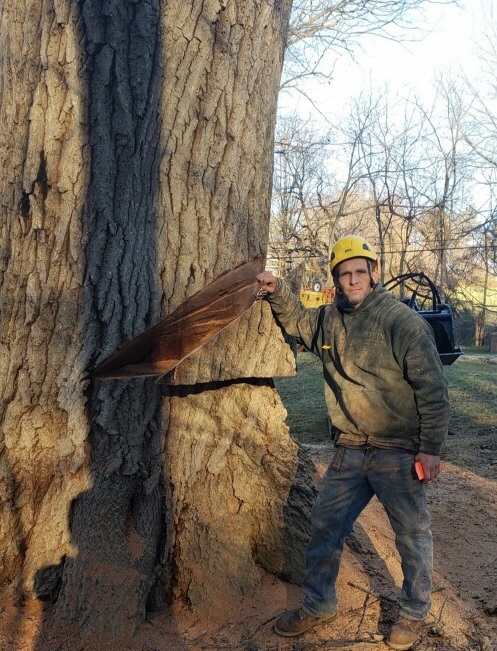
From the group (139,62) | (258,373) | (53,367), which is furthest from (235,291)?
(139,62)

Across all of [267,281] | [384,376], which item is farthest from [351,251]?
[384,376]

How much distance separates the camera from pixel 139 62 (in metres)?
2.83

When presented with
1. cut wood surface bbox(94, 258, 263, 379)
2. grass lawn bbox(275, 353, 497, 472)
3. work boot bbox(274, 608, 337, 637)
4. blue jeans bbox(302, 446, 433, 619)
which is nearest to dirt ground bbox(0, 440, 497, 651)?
work boot bbox(274, 608, 337, 637)

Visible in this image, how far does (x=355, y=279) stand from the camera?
9.70 ft

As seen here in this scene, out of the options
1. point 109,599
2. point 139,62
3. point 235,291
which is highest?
point 139,62

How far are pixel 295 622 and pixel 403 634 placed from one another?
1.62ft

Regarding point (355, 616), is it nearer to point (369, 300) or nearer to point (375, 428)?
point (375, 428)

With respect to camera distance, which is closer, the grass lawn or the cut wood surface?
the cut wood surface

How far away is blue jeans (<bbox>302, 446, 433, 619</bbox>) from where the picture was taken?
2.81 m

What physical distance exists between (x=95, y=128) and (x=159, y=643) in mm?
2398

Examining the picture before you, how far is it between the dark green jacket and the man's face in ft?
0.13

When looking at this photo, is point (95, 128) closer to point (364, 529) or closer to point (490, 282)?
point (364, 529)

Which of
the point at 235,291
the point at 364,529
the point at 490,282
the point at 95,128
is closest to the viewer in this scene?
the point at 95,128

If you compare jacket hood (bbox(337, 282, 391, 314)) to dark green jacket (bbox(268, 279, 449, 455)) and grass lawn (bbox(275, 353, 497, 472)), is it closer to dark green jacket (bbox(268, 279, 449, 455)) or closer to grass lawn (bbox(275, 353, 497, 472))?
dark green jacket (bbox(268, 279, 449, 455))
